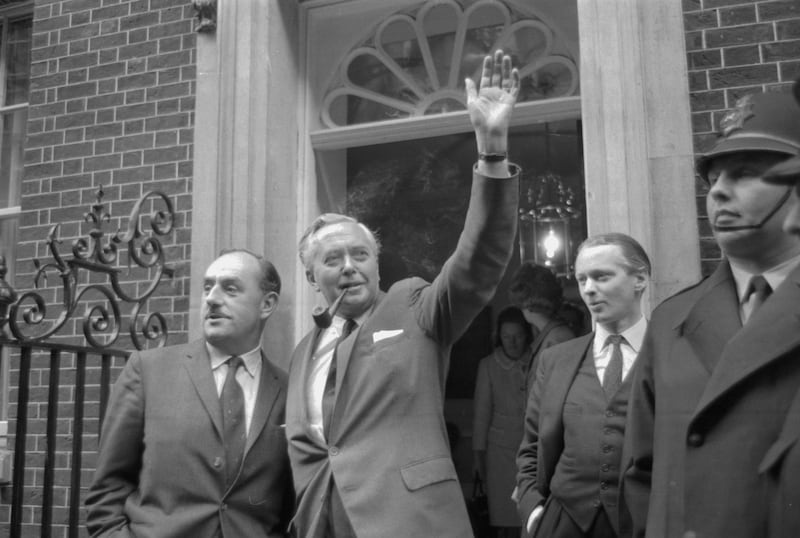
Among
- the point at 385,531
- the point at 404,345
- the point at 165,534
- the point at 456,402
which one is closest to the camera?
the point at 385,531

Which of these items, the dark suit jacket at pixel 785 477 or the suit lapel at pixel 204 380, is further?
Answer: the suit lapel at pixel 204 380

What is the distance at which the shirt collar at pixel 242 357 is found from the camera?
11.3 feet

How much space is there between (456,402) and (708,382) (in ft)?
20.5

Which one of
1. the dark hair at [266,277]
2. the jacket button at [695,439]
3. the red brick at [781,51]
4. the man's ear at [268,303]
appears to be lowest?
the jacket button at [695,439]

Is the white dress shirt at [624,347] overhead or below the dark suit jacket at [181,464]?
overhead

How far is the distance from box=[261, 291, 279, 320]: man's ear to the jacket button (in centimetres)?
206

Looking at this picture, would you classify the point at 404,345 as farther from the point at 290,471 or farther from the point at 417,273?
the point at 417,273

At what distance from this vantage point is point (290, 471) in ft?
10.7

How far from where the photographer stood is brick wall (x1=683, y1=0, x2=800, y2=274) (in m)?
4.28

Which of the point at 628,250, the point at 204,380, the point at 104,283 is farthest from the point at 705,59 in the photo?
the point at 104,283

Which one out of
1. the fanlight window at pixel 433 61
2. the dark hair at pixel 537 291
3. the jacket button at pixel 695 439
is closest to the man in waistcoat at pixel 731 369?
the jacket button at pixel 695 439

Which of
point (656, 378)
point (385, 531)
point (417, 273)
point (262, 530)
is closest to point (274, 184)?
point (417, 273)

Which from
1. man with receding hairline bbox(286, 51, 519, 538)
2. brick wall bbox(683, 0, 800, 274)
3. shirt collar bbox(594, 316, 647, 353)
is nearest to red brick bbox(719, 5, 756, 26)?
brick wall bbox(683, 0, 800, 274)

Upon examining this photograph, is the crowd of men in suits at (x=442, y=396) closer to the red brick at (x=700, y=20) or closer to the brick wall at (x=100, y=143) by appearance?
the red brick at (x=700, y=20)
